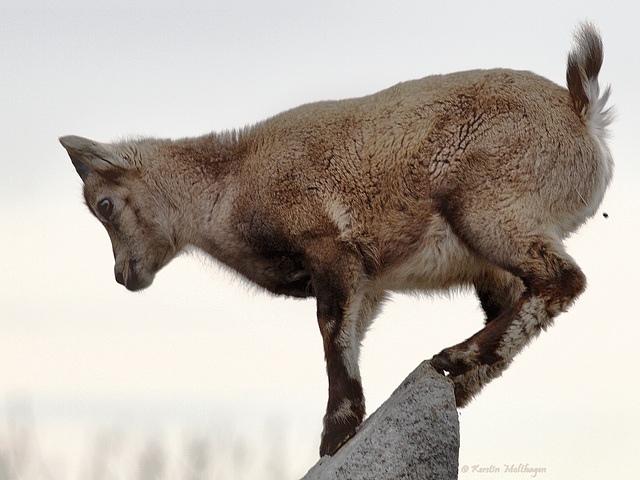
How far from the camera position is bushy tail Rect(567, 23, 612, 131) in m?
7.21

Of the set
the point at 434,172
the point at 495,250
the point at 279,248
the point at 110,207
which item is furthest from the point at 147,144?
the point at 495,250

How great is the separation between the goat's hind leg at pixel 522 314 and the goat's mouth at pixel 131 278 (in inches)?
131

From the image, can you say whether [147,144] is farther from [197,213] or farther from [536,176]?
[536,176]

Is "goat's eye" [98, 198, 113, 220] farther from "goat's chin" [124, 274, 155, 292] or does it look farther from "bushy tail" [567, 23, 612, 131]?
"bushy tail" [567, 23, 612, 131]

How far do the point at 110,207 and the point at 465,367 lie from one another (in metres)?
3.87

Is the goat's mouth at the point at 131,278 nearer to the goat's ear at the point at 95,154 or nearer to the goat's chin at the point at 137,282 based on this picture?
the goat's chin at the point at 137,282

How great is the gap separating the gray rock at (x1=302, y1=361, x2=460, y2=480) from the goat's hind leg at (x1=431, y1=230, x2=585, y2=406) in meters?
0.31

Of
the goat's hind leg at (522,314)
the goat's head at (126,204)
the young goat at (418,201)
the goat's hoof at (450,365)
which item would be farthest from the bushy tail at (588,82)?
the goat's head at (126,204)

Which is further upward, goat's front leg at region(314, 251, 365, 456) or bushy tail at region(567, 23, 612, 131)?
bushy tail at region(567, 23, 612, 131)

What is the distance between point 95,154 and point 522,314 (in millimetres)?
4310

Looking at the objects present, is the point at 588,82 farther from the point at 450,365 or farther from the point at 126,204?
the point at 126,204

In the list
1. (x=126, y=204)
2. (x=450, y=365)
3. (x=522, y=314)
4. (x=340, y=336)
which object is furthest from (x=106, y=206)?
(x=522, y=314)

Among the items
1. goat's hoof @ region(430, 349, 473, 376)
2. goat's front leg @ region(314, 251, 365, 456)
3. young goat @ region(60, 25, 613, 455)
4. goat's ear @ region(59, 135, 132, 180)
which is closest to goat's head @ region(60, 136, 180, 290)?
goat's ear @ region(59, 135, 132, 180)

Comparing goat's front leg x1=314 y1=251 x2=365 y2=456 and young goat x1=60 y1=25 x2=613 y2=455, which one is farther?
goat's front leg x1=314 y1=251 x2=365 y2=456
